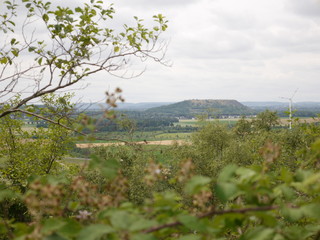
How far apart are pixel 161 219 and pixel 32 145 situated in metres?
31.2

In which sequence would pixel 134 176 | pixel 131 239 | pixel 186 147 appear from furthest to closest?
pixel 186 147, pixel 134 176, pixel 131 239

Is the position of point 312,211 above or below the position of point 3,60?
below

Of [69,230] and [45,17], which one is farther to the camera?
[45,17]

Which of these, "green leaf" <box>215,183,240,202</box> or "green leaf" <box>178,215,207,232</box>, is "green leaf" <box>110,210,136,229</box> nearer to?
"green leaf" <box>178,215,207,232</box>

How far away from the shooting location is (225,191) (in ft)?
5.01

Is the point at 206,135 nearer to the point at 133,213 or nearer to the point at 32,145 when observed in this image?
the point at 32,145

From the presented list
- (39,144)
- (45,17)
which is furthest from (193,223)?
(39,144)

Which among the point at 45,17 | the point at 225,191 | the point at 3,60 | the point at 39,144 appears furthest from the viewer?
the point at 39,144

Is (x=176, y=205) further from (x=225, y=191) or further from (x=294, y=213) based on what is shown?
(x=294, y=213)

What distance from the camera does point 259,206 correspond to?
1.64 metres

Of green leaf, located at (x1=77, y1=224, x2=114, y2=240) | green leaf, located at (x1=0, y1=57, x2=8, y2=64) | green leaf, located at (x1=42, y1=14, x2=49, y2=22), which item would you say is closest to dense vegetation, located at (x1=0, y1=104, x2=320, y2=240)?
green leaf, located at (x1=77, y1=224, x2=114, y2=240)

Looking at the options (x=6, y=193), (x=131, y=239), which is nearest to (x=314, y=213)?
(x=131, y=239)

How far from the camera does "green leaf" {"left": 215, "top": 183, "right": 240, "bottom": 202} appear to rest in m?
1.51

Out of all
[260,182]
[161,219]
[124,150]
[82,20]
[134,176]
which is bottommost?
[134,176]
